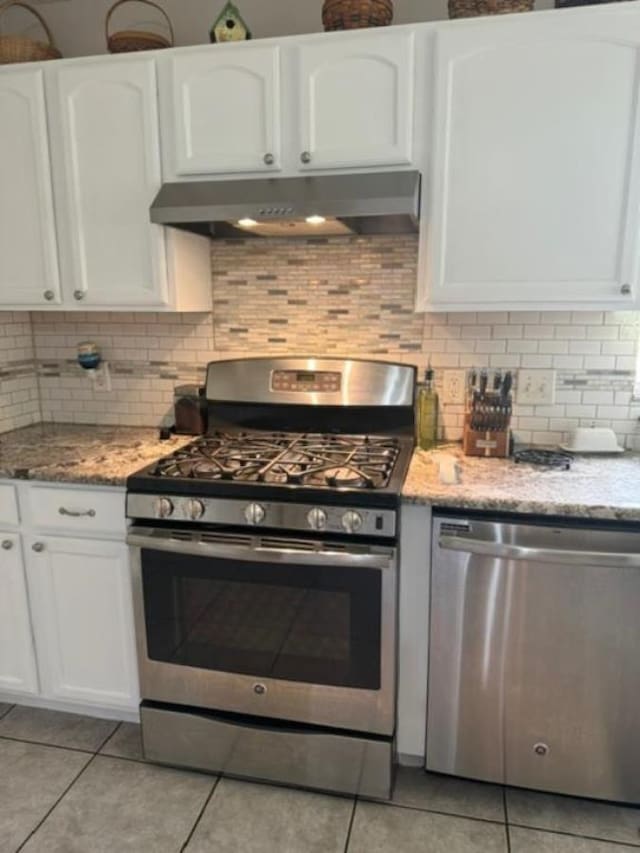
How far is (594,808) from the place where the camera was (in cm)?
178

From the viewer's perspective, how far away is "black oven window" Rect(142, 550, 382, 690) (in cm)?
169

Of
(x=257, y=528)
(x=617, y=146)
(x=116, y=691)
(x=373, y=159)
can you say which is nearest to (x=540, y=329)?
(x=617, y=146)

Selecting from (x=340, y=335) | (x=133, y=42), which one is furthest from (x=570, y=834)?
(x=133, y=42)

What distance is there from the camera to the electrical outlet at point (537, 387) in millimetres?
2135

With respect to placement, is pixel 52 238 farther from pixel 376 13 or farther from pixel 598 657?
pixel 598 657

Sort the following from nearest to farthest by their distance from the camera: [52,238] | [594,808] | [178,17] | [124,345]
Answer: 1. [594,808]
2. [52,238]
3. [178,17]
4. [124,345]

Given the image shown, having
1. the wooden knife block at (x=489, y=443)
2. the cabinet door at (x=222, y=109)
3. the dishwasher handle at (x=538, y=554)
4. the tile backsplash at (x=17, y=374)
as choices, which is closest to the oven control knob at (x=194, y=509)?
the dishwasher handle at (x=538, y=554)

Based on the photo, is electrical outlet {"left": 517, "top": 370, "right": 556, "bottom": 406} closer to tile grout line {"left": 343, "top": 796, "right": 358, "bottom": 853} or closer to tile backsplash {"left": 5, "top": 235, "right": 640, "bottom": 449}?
tile backsplash {"left": 5, "top": 235, "right": 640, "bottom": 449}

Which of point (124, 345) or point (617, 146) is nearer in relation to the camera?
point (617, 146)

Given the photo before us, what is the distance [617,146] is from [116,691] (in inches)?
92.0

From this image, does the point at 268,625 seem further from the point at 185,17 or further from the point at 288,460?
the point at 185,17

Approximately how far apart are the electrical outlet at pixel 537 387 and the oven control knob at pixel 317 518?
953 mm

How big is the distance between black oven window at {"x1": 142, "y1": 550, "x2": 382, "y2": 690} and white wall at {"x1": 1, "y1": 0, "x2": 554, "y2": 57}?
74.4 inches

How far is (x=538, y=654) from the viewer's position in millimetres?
1679
